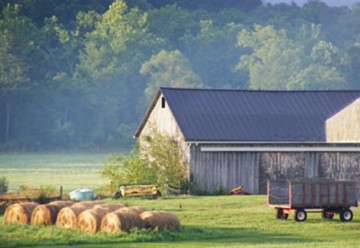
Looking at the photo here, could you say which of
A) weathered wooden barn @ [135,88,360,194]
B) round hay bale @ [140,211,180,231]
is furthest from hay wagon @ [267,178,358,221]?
weathered wooden barn @ [135,88,360,194]

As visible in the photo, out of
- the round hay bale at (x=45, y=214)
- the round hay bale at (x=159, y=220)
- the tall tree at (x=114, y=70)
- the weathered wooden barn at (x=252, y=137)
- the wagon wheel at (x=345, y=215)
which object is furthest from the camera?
the tall tree at (x=114, y=70)

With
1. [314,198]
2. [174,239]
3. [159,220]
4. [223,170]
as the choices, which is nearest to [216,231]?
[159,220]

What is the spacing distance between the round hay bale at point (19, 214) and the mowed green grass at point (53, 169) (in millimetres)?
25941

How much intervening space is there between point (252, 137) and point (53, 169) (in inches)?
1373

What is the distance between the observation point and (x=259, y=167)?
62.1 m

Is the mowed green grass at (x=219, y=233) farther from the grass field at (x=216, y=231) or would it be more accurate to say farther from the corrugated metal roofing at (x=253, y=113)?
the corrugated metal roofing at (x=253, y=113)

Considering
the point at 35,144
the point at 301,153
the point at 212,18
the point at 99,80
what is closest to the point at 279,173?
the point at 301,153

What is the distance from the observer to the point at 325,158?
206ft

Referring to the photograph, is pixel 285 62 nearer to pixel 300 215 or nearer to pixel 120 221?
pixel 300 215

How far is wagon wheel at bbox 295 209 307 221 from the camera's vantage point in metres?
47.1

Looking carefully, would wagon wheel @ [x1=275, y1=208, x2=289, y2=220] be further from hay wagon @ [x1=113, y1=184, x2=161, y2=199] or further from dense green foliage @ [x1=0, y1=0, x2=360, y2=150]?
dense green foliage @ [x1=0, y1=0, x2=360, y2=150]

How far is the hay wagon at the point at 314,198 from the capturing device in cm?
4722

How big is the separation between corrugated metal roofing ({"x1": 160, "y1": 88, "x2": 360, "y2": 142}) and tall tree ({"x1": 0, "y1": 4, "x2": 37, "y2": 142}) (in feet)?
199

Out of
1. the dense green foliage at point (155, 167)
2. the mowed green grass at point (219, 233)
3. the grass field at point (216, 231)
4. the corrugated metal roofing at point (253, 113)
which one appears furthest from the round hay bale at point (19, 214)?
the corrugated metal roofing at point (253, 113)
